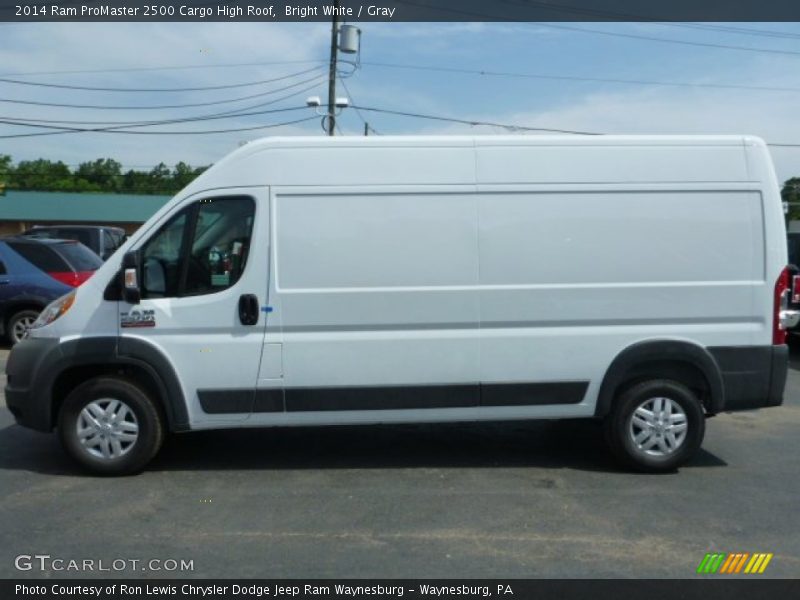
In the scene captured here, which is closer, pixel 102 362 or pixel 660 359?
pixel 102 362

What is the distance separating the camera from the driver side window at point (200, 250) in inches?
231

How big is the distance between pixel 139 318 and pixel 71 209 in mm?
50266

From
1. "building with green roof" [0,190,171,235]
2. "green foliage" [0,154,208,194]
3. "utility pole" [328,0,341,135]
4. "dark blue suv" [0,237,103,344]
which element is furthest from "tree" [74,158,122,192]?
"dark blue suv" [0,237,103,344]

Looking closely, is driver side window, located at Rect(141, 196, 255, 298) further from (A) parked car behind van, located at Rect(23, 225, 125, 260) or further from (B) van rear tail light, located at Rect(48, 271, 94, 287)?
(A) parked car behind van, located at Rect(23, 225, 125, 260)

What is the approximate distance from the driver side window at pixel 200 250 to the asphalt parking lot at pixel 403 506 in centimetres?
147

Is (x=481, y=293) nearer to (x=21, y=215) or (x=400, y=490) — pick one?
(x=400, y=490)

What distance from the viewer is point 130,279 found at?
577 cm

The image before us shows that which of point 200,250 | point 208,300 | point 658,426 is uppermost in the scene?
point 200,250

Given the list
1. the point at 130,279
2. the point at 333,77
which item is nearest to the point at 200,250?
the point at 130,279

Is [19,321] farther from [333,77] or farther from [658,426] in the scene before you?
[333,77]

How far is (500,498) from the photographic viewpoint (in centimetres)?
559

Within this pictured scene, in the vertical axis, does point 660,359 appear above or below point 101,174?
below
